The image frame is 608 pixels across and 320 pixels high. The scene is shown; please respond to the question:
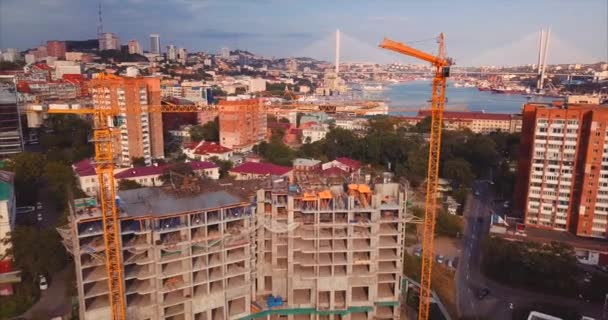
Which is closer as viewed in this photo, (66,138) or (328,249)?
(328,249)

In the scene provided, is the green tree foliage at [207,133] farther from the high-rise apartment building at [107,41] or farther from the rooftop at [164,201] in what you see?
the high-rise apartment building at [107,41]

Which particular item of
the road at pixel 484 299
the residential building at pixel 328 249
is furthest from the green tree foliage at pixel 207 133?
the residential building at pixel 328 249

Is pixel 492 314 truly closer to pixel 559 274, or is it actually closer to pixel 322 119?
pixel 559 274

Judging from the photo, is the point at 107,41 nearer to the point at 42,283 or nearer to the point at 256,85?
the point at 256,85

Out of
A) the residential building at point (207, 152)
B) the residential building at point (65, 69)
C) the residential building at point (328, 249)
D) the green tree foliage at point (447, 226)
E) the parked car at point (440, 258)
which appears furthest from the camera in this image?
the residential building at point (65, 69)

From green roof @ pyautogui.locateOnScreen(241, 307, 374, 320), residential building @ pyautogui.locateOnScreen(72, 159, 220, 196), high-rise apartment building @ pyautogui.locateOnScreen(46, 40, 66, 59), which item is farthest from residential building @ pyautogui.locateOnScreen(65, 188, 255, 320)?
high-rise apartment building @ pyautogui.locateOnScreen(46, 40, 66, 59)

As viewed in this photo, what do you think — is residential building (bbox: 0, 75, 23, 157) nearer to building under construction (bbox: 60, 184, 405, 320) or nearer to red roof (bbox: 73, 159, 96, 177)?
red roof (bbox: 73, 159, 96, 177)

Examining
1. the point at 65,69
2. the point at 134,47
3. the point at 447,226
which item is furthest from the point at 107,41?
the point at 447,226
